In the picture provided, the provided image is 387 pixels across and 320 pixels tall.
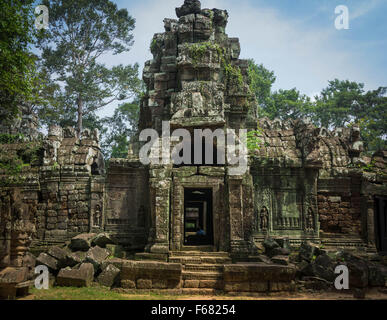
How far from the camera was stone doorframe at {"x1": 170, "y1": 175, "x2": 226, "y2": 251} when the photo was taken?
862 centimetres

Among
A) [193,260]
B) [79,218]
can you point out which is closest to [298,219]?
[193,260]

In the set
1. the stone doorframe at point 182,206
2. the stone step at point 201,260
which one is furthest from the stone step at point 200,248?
the stone step at point 201,260

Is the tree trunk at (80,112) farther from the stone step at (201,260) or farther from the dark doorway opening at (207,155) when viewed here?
the stone step at (201,260)

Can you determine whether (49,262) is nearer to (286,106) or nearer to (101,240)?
(101,240)

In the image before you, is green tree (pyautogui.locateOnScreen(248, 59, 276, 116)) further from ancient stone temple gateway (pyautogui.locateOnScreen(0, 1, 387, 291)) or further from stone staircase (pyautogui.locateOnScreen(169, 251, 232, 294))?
stone staircase (pyautogui.locateOnScreen(169, 251, 232, 294))

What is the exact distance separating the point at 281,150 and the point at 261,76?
20.8 m

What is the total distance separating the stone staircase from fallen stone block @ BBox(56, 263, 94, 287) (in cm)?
189

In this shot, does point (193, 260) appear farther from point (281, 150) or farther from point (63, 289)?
point (281, 150)

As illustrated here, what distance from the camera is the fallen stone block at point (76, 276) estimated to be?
7.76 meters

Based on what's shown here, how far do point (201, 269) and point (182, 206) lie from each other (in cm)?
168

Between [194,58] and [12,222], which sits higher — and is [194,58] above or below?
above

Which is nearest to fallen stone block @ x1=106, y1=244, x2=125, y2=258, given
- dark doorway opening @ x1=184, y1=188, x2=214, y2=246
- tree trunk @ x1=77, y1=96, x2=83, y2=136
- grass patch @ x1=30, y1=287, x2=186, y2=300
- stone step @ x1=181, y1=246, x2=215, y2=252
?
grass patch @ x1=30, y1=287, x2=186, y2=300

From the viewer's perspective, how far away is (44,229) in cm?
Answer: 1075

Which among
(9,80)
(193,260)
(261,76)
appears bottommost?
(193,260)
